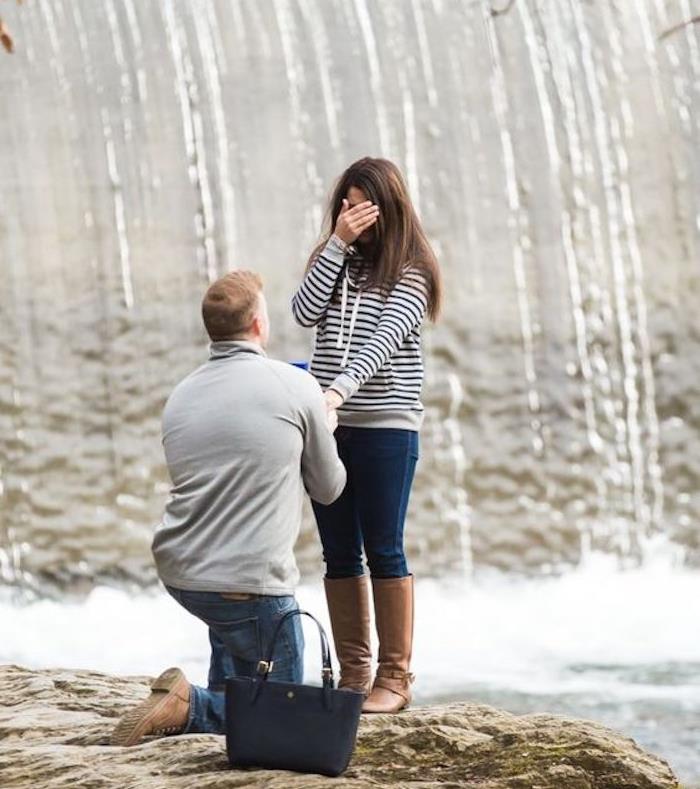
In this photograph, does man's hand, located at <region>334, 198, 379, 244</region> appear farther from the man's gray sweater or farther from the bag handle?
the bag handle

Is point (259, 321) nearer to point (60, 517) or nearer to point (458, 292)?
point (60, 517)

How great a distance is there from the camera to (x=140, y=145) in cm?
816

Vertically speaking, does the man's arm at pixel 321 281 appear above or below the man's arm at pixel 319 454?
above

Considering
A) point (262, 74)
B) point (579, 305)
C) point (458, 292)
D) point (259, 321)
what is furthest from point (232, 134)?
point (259, 321)

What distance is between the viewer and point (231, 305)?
3119mm

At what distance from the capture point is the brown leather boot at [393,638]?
353 centimetres

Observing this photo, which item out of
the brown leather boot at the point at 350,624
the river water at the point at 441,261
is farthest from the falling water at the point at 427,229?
the brown leather boot at the point at 350,624

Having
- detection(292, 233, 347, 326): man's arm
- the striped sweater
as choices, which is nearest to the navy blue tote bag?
the striped sweater

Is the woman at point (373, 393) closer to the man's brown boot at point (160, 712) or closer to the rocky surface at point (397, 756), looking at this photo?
the rocky surface at point (397, 756)

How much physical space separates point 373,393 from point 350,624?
0.48m

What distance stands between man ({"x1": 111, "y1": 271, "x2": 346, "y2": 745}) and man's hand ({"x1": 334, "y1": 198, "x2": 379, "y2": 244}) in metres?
0.40

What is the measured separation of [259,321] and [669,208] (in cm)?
627

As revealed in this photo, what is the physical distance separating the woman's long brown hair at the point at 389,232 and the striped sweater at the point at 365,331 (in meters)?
0.02

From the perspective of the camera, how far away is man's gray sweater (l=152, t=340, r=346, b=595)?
119 inches
